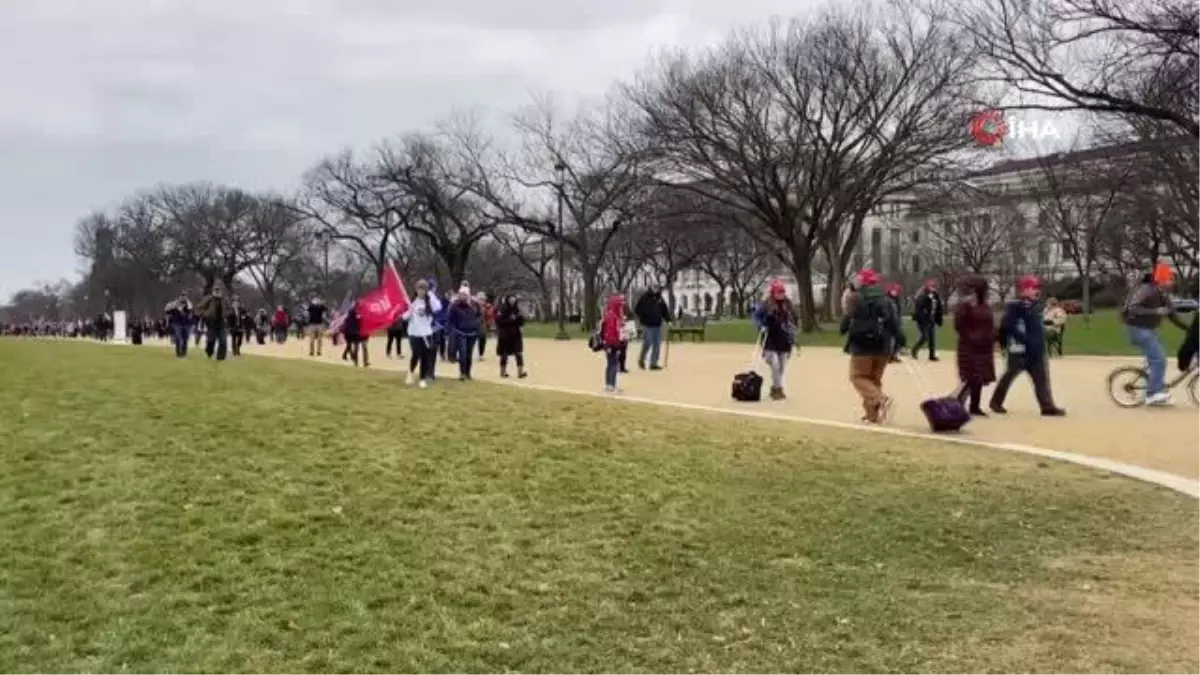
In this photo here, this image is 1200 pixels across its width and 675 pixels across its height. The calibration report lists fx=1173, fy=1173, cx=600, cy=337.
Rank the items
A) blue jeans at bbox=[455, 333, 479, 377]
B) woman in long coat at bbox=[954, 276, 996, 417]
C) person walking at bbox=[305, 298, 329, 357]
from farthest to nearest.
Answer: person walking at bbox=[305, 298, 329, 357] → blue jeans at bbox=[455, 333, 479, 377] → woman in long coat at bbox=[954, 276, 996, 417]

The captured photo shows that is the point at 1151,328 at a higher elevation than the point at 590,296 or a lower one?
lower

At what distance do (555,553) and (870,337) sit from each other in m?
7.17

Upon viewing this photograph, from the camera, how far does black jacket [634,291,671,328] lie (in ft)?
72.7

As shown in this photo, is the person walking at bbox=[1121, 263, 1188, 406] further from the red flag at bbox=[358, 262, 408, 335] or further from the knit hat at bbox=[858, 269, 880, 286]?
the red flag at bbox=[358, 262, 408, 335]

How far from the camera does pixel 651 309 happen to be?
2219cm

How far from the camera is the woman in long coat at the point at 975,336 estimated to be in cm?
1309

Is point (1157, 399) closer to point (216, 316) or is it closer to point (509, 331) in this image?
point (509, 331)

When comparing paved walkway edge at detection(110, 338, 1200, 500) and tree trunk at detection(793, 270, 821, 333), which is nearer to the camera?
paved walkway edge at detection(110, 338, 1200, 500)

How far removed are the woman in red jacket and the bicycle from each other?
6827mm

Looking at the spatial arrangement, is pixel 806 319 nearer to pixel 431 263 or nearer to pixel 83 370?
pixel 83 370

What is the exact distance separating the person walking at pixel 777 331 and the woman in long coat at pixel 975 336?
9.79ft

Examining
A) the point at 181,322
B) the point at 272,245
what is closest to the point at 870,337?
the point at 181,322

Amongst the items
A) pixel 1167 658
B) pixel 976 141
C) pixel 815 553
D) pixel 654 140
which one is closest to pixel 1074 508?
pixel 815 553

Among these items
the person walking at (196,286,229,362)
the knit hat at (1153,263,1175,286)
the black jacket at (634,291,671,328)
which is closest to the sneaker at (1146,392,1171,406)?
the knit hat at (1153,263,1175,286)
